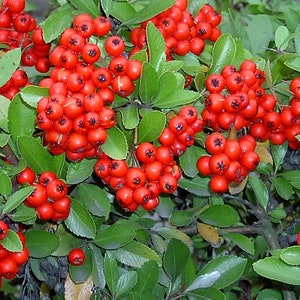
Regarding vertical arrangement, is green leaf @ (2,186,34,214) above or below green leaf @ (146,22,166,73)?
below

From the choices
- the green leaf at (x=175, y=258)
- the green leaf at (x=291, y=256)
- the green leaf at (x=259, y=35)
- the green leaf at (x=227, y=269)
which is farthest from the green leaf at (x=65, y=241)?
the green leaf at (x=259, y=35)

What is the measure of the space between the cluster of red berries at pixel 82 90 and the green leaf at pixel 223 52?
8.7 inches

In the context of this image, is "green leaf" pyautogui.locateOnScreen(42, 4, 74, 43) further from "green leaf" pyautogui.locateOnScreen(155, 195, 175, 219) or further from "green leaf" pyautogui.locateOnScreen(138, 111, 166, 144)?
"green leaf" pyautogui.locateOnScreen(155, 195, 175, 219)

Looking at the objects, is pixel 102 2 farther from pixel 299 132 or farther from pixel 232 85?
pixel 299 132

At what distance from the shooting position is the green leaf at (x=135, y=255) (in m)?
1.50

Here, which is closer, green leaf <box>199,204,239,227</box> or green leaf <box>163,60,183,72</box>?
green leaf <box>163,60,183,72</box>

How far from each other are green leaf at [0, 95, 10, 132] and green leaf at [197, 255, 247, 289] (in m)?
0.58

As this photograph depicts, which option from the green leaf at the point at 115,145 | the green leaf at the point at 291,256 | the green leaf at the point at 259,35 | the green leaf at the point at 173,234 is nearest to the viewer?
the green leaf at the point at 291,256

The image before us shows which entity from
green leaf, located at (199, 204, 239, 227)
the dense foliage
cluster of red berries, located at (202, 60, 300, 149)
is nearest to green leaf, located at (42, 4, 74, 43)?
the dense foliage

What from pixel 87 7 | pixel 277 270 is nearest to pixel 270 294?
pixel 277 270

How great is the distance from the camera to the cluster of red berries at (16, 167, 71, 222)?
4.31 feet

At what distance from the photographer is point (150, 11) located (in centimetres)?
139

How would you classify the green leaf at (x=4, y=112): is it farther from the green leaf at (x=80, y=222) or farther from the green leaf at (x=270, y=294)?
the green leaf at (x=270, y=294)

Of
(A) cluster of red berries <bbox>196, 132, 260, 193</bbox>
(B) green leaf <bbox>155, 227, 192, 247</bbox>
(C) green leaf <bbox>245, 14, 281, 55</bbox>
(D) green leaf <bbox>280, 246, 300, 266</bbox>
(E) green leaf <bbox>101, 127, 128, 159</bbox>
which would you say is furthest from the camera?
(C) green leaf <bbox>245, 14, 281, 55</bbox>
